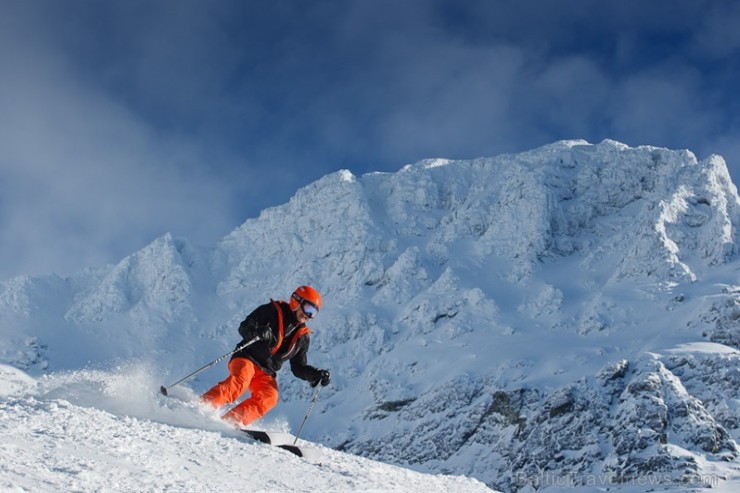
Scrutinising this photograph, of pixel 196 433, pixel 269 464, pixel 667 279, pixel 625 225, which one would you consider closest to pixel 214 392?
pixel 196 433

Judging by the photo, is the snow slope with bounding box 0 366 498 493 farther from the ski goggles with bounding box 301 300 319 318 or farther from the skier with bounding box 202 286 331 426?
the ski goggles with bounding box 301 300 319 318

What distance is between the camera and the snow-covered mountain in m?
98.4

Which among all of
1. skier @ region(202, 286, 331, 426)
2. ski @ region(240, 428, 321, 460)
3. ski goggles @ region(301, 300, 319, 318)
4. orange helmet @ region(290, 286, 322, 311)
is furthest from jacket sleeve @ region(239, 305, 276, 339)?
ski @ region(240, 428, 321, 460)

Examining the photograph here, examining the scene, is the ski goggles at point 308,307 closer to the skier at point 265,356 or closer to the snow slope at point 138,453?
the skier at point 265,356

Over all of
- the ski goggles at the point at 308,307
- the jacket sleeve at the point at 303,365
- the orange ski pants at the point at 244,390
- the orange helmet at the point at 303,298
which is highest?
the orange helmet at the point at 303,298

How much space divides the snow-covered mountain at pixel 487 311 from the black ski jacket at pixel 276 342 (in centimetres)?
8450

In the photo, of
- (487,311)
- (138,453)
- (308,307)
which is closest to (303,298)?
(308,307)

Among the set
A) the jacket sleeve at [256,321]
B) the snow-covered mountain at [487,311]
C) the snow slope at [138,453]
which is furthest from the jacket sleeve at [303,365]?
the snow-covered mountain at [487,311]

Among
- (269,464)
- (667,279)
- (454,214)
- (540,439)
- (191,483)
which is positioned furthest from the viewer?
(454,214)

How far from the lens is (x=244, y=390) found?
28.8 feet

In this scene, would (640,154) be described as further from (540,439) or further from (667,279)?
(540,439)

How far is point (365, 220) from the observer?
154m

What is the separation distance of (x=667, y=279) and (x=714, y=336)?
14.6 m

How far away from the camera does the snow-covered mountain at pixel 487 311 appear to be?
98.4 metres
